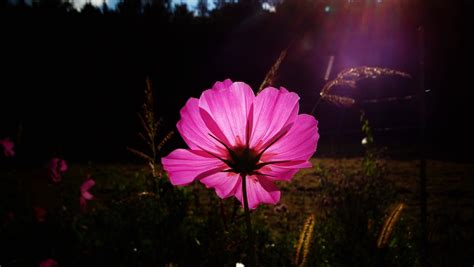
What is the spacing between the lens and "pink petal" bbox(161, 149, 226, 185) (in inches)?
19.7

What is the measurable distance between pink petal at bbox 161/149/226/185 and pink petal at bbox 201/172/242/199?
15 mm

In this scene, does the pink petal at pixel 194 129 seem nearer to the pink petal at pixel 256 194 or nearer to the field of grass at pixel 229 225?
the pink petal at pixel 256 194

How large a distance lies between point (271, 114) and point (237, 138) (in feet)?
0.16

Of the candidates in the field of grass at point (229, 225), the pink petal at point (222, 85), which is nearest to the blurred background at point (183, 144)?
the field of grass at point (229, 225)

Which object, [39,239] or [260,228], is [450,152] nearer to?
[260,228]

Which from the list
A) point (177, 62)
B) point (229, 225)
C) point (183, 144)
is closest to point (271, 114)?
point (229, 225)

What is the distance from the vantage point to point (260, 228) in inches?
95.3

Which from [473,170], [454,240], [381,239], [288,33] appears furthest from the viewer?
[288,33]

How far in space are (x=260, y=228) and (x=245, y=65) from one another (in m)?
13.3

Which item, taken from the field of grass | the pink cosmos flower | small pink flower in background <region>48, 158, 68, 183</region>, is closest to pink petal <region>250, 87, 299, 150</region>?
the pink cosmos flower

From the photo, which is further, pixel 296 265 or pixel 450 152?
pixel 450 152

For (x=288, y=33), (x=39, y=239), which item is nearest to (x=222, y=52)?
(x=288, y=33)

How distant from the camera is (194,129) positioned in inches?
20.1

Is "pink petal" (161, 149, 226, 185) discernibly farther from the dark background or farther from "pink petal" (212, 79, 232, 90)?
the dark background
